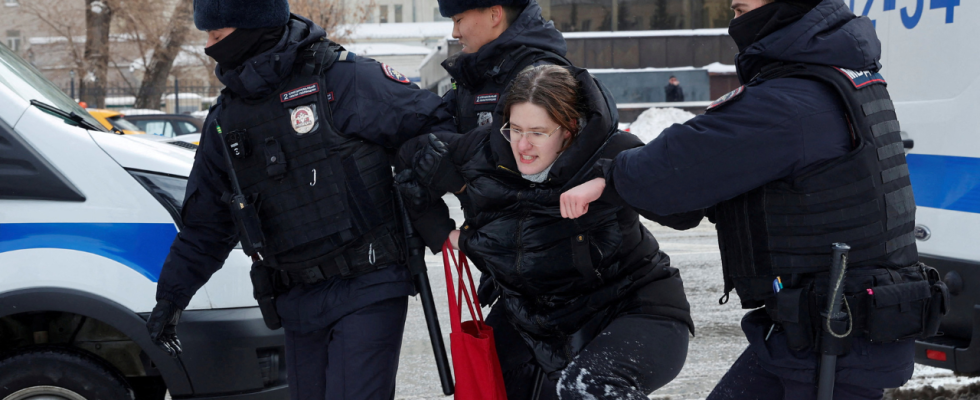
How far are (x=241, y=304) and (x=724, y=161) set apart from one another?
2019 millimetres

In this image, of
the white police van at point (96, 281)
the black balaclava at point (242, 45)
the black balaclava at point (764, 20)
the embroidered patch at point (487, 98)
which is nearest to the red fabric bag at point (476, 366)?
the embroidered patch at point (487, 98)

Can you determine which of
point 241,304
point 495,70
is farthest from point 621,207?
point 241,304

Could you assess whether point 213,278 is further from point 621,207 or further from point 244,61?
point 621,207

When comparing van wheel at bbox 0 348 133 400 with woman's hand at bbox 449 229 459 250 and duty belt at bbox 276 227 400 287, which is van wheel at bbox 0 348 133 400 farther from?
woman's hand at bbox 449 229 459 250

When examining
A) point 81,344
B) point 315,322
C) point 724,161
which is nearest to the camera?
point 724,161

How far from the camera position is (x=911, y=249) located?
84.6 inches

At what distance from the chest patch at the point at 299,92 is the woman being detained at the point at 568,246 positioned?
0.44 metres

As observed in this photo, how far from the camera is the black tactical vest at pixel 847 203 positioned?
6.66ft

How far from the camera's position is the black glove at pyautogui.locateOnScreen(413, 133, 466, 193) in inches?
104

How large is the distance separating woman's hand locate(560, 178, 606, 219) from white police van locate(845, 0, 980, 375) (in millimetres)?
2154

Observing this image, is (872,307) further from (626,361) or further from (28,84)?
(28,84)

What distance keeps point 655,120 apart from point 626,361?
1739 cm

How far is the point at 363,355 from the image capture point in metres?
2.67

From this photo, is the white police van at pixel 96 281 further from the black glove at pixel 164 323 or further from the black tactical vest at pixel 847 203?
the black tactical vest at pixel 847 203
